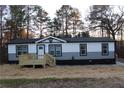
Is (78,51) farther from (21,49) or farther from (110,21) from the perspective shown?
(110,21)

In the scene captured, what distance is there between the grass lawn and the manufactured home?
39.4ft

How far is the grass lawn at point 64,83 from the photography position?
13.4m

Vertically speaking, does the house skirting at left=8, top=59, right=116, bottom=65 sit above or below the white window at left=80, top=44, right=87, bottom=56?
below

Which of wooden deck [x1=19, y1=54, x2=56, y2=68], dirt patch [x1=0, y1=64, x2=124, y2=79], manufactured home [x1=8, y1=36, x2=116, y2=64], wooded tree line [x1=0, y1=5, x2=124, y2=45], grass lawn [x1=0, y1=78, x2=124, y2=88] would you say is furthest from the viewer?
wooded tree line [x1=0, y1=5, x2=124, y2=45]

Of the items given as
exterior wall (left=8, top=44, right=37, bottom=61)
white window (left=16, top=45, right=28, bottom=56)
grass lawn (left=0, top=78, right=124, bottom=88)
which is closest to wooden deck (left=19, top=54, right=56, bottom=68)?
exterior wall (left=8, top=44, right=37, bottom=61)

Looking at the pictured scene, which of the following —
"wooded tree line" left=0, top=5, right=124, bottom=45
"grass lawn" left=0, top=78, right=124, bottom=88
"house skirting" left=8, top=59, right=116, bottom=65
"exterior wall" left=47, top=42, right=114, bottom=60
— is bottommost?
"grass lawn" left=0, top=78, right=124, bottom=88

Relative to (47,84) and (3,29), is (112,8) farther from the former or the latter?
(47,84)

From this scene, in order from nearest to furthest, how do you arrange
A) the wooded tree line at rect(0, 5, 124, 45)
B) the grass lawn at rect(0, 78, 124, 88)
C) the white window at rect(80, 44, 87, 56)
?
1. the grass lawn at rect(0, 78, 124, 88)
2. the white window at rect(80, 44, 87, 56)
3. the wooded tree line at rect(0, 5, 124, 45)

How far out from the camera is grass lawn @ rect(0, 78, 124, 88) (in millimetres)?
13406

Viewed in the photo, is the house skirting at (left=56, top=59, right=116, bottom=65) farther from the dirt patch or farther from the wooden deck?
the dirt patch

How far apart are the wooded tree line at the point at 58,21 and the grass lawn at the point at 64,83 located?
25.1 meters

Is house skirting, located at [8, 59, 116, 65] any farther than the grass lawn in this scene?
Yes

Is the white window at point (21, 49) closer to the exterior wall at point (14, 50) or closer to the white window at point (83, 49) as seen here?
the exterior wall at point (14, 50)

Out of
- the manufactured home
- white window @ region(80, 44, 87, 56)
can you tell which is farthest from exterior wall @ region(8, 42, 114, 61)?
white window @ region(80, 44, 87, 56)
